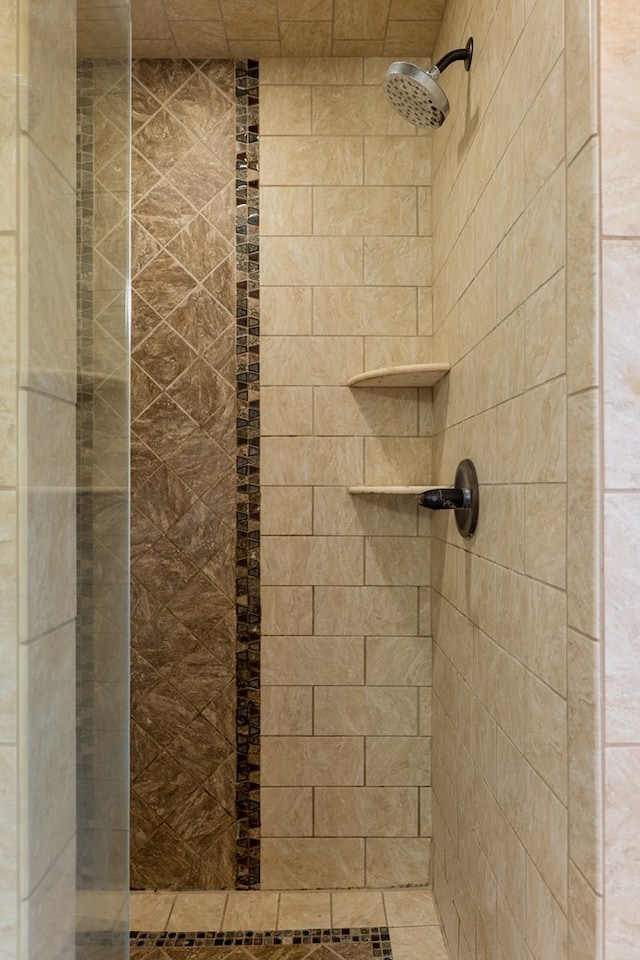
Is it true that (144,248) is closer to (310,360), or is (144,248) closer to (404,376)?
(310,360)

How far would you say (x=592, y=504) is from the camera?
0.94m

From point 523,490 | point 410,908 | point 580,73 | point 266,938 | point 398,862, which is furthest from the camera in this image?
point 398,862

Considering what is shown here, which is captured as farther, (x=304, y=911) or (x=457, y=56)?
(x=304, y=911)

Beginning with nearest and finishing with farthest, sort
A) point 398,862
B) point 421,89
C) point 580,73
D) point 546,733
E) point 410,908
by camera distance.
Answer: point 580,73, point 546,733, point 421,89, point 410,908, point 398,862

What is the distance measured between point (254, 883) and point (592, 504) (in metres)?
1.99

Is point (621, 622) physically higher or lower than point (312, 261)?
lower

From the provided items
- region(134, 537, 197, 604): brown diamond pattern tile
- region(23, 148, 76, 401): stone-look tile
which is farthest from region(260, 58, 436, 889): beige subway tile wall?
region(23, 148, 76, 401): stone-look tile

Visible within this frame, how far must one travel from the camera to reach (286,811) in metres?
2.38

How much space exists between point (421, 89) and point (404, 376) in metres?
0.75

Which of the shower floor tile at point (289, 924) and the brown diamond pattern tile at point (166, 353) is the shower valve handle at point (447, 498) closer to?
the brown diamond pattern tile at point (166, 353)

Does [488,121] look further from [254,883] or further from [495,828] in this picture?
[254,883]

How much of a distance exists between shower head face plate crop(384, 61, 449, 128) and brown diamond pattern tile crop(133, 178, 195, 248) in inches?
33.9

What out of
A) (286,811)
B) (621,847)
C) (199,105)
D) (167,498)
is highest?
(199,105)

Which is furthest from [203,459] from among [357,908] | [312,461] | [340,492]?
[357,908]
